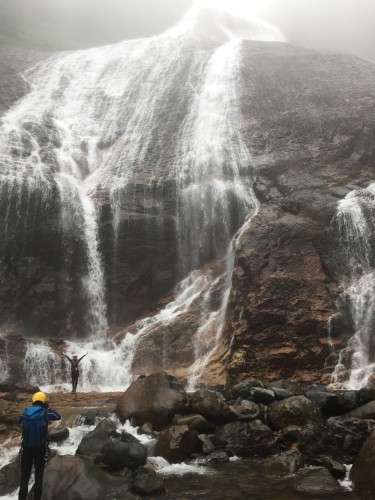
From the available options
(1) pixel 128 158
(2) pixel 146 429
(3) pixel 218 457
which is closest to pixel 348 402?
(3) pixel 218 457

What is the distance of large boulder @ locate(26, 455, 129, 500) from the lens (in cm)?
667

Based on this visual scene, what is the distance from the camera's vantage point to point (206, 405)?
10125mm

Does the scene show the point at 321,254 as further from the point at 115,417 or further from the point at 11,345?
the point at 11,345

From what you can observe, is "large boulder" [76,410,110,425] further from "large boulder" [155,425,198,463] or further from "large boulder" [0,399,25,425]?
"large boulder" [155,425,198,463]

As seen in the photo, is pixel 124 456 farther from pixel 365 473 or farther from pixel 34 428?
pixel 365 473

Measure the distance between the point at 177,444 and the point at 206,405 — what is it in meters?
1.71

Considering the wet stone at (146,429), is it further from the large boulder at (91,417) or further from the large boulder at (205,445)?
the large boulder at (205,445)

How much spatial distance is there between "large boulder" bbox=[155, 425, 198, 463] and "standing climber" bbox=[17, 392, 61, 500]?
10.1 ft

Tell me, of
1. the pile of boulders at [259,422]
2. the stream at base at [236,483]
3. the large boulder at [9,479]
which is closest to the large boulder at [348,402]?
the pile of boulders at [259,422]

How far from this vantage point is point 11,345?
1794 cm

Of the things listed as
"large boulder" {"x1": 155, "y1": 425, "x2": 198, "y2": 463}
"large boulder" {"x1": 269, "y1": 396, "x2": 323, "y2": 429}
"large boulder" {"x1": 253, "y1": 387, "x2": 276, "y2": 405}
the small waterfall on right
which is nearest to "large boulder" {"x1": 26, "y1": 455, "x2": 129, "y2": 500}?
"large boulder" {"x1": 155, "y1": 425, "x2": 198, "y2": 463}

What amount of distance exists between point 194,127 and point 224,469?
82.0ft

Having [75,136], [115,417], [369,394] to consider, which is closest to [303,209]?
[369,394]

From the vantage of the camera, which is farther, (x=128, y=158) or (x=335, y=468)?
(x=128, y=158)
